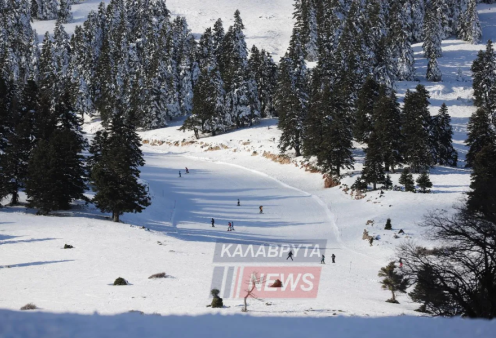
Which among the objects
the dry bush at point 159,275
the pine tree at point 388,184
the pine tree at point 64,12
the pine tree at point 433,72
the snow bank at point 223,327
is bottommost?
the dry bush at point 159,275

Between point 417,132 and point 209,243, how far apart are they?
31.4m

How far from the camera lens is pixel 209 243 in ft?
120

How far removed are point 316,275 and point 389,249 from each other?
9399 millimetres

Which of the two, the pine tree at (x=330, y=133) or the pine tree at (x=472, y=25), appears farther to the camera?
the pine tree at (x=472, y=25)

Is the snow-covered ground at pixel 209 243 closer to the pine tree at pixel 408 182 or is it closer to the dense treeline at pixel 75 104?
the pine tree at pixel 408 182

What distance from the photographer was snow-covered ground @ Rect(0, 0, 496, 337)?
8.94 metres

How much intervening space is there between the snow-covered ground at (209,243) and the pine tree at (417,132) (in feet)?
9.22

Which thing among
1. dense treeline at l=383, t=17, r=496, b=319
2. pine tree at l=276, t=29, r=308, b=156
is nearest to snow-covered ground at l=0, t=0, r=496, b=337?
pine tree at l=276, t=29, r=308, b=156

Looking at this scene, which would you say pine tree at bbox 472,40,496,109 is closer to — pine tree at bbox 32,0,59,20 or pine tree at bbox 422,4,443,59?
pine tree at bbox 422,4,443,59

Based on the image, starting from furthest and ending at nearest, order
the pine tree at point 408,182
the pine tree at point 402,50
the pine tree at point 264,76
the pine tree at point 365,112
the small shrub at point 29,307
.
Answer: the pine tree at point 264,76
the pine tree at point 402,50
the pine tree at point 365,112
the pine tree at point 408,182
the small shrub at point 29,307

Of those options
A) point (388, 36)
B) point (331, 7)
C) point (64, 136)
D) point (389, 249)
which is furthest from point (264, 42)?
point (389, 249)

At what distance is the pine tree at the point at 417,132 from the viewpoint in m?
51.6

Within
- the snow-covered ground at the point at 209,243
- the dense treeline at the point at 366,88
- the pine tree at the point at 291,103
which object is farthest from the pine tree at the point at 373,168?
the pine tree at the point at 291,103

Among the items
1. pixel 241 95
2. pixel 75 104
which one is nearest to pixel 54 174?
pixel 241 95
